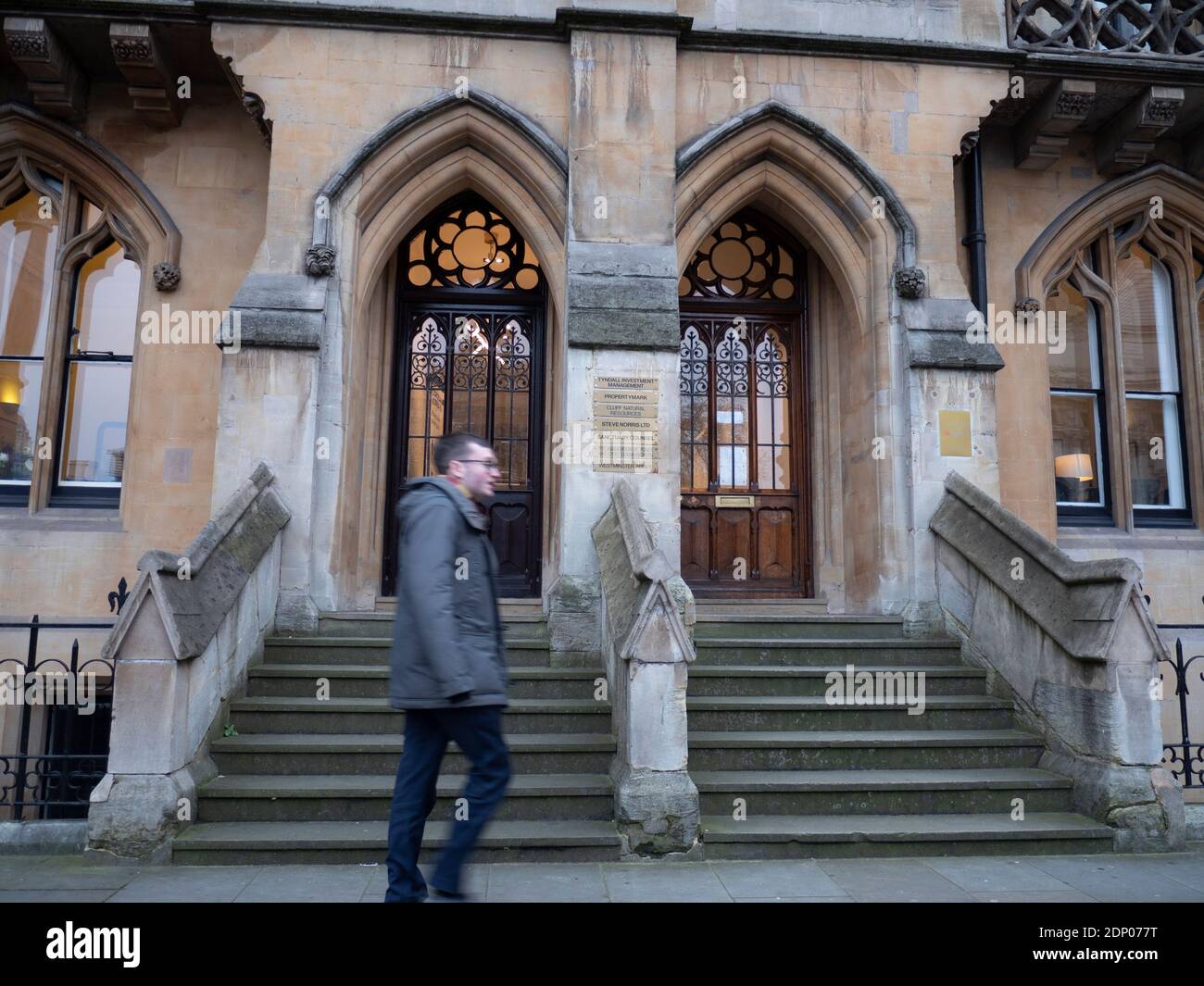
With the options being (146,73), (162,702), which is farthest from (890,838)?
(146,73)

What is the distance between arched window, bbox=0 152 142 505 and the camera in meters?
8.71

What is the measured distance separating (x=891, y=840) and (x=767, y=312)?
5936mm

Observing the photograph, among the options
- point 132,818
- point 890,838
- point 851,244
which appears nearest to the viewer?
point 132,818

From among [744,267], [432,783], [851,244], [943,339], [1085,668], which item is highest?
[744,267]

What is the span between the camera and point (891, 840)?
16.4 feet

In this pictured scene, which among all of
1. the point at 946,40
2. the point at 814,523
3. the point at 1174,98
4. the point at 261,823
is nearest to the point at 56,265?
the point at 261,823

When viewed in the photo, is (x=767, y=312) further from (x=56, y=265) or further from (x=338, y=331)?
(x=56, y=265)

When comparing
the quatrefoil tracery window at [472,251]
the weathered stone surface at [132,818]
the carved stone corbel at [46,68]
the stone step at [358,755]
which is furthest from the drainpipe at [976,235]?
the carved stone corbel at [46,68]

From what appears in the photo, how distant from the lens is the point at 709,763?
18.5ft

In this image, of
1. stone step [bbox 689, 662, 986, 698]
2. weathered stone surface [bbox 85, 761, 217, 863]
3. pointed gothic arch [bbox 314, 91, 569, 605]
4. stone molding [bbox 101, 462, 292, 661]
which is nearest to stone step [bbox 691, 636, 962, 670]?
stone step [bbox 689, 662, 986, 698]

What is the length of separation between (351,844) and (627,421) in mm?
3824

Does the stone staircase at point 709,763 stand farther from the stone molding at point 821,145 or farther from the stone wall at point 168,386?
the stone molding at point 821,145

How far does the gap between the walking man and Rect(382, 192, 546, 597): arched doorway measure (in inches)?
211

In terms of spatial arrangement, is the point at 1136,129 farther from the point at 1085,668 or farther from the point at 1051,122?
the point at 1085,668
